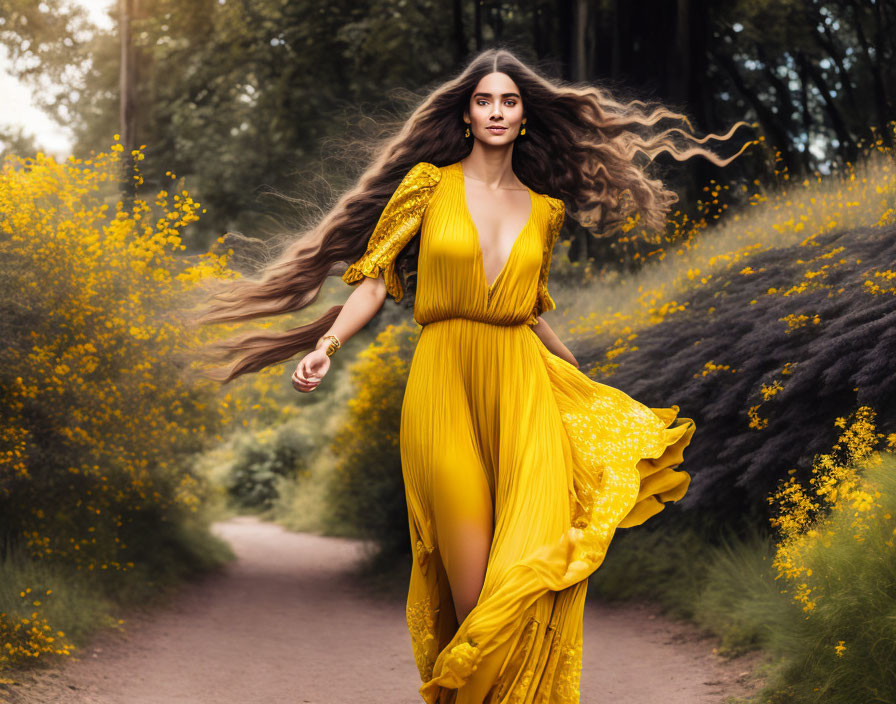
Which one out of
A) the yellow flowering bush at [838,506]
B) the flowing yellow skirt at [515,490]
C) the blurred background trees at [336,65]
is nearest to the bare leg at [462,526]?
the flowing yellow skirt at [515,490]

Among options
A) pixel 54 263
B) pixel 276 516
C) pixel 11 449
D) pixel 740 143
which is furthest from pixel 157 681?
pixel 276 516

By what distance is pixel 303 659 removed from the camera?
7.56m

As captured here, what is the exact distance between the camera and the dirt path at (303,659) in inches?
235

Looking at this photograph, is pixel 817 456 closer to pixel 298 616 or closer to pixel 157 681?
pixel 157 681

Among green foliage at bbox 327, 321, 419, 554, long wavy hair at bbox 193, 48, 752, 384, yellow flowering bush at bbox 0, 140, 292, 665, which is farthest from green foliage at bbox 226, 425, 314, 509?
long wavy hair at bbox 193, 48, 752, 384

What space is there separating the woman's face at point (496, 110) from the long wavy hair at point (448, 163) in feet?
0.21

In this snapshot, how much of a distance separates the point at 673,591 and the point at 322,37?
10.7 metres

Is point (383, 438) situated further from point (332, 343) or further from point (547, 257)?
point (332, 343)

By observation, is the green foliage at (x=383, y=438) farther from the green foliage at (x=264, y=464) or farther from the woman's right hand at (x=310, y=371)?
the green foliage at (x=264, y=464)

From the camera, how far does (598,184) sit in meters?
4.30

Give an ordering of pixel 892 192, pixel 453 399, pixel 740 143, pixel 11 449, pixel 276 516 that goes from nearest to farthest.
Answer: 1. pixel 453 399
2. pixel 11 449
3. pixel 892 192
4. pixel 740 143
5. pixel 276 516

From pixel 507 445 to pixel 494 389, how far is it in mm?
219

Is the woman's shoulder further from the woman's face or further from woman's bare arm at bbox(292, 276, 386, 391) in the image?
woman's bare arm at bbox(292, 276, 386, 391)

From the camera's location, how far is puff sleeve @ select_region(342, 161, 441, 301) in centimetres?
378
